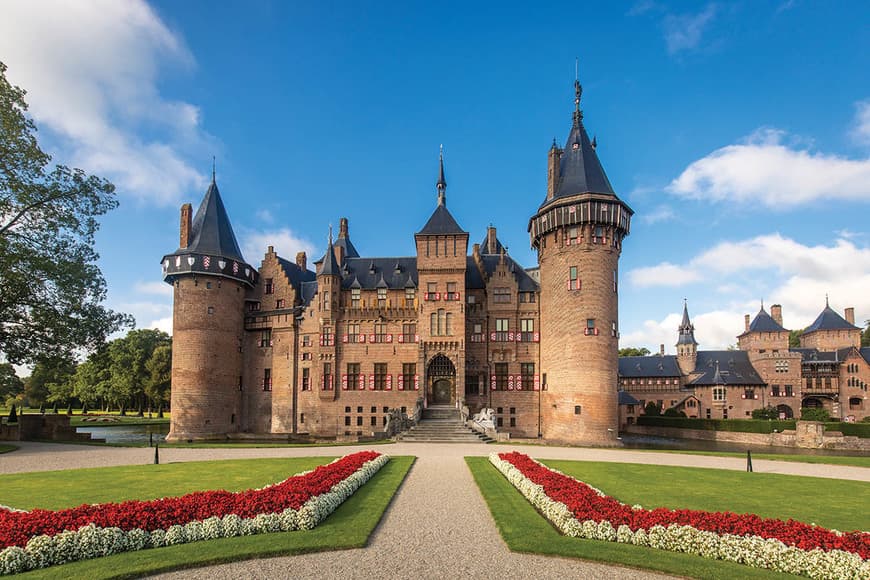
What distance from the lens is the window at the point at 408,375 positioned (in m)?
42.8

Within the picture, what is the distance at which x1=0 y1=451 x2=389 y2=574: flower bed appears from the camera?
796 centimetres

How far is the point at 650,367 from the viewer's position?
7012 centimetres

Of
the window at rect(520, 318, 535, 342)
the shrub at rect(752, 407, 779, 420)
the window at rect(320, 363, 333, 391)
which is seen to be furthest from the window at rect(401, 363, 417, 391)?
the shrub at rect(752, 407, 779, 420)

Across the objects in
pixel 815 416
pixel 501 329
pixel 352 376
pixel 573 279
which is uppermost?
pixel 573 279

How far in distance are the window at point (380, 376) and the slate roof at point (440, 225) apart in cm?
1098

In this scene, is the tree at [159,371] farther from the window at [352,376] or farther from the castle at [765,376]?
the castle at [765,376]

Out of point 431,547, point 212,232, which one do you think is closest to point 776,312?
point 212,232

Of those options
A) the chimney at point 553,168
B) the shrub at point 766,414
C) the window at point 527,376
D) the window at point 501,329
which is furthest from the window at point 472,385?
the shrub at point 766,414

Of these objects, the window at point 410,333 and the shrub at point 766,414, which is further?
the shrub at point 766,414

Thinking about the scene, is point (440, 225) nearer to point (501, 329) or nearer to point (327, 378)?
point (501, 329)

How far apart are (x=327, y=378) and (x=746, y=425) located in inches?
1394

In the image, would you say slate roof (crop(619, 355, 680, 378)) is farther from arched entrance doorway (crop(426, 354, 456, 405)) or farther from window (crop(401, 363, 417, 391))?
window (crop(401, 363, 417, 391))

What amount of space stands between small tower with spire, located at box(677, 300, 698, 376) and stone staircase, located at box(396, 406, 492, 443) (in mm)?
44852

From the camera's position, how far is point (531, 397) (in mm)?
42250
